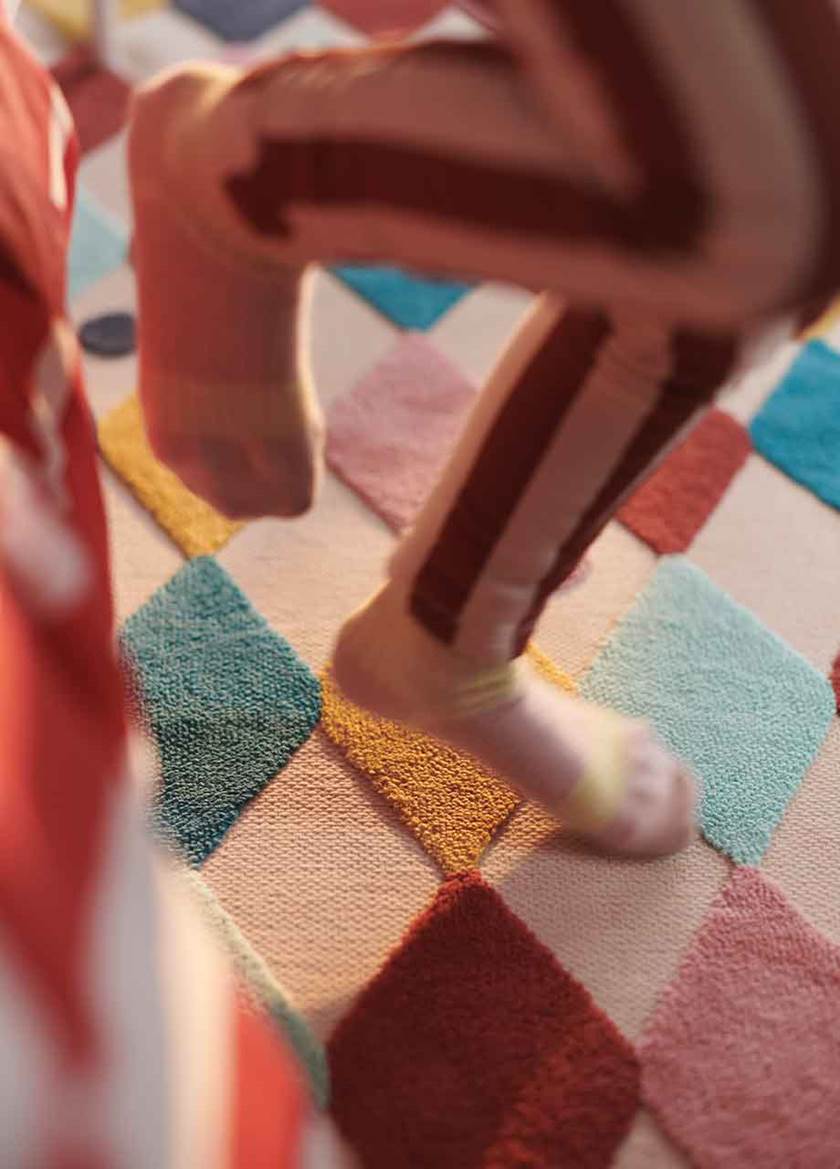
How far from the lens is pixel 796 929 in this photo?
746 millimetres

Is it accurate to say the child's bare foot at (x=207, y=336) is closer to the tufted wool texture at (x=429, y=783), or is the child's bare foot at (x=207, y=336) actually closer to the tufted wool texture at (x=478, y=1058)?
the tufted wool texture at (x=429, y=783)

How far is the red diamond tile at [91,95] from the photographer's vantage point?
1208 mm

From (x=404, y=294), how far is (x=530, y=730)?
1.94 ft

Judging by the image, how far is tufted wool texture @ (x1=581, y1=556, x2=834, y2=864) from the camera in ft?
2.64

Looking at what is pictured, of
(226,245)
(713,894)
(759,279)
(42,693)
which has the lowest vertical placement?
(713,894)

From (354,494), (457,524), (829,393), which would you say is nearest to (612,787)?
(457,524)

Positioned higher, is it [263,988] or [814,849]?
[814,849]

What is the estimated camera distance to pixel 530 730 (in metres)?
0.66

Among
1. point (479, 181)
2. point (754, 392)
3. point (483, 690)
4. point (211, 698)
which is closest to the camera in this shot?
point (479, 181)

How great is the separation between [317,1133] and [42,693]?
0.21 meters

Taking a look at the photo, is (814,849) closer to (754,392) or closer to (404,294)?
(754,392)

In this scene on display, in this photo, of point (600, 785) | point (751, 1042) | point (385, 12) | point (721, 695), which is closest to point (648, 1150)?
point (751, 1042)

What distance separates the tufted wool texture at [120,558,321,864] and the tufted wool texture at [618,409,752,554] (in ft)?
1.12

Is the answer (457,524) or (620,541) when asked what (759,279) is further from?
(620,541)
